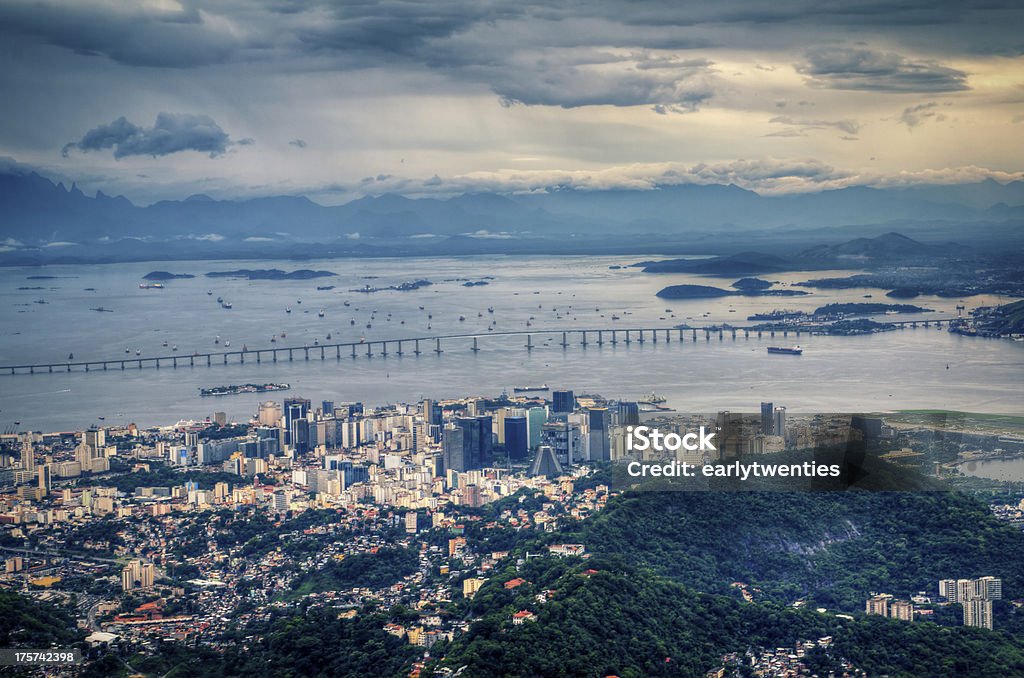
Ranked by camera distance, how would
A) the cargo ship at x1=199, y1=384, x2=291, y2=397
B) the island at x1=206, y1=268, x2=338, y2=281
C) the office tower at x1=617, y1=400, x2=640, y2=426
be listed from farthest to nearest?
the island at x1=206, y1=268, x2=338, y2=281, the cargo ship at x1=199, y1=384, x2=291, y2=397, the office tower at x1=617, y1=400, x2=640, y2=426

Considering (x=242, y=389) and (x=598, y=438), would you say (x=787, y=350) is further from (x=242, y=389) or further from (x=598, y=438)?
(x=598, y=438)

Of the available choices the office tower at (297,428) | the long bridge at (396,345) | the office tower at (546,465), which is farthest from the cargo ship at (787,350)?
the office tower at (546,465)

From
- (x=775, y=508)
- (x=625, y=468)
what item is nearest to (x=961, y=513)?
(x=775, y=508)

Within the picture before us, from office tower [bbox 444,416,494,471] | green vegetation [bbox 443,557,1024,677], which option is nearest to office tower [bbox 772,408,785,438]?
office tower [bbox 444,416,494,471]

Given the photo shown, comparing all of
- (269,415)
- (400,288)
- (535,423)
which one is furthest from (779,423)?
(400,288)

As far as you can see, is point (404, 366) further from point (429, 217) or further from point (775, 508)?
point (429, 217)

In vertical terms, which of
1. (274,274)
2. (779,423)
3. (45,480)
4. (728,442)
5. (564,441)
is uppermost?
(274,274)

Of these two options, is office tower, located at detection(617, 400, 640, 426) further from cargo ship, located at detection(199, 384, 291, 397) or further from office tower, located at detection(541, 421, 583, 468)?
cargo ship, located at detection(199, 384, 291, 397)

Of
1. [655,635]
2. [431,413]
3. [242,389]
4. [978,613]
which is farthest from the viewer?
[242,389]
